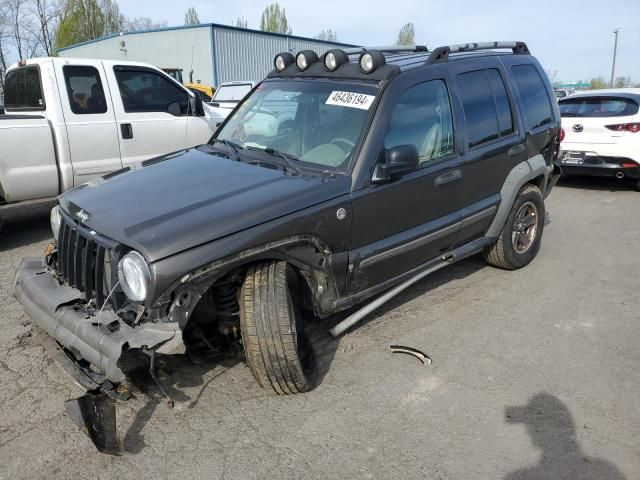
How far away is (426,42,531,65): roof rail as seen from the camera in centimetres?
398

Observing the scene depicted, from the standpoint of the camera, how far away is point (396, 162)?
3242mm

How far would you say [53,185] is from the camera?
5.97 meters

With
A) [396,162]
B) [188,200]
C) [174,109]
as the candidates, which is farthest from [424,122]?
[174,109]

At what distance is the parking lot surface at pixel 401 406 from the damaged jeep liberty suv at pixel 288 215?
27 cm

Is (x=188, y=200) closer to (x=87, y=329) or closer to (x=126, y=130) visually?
(x=87, y=329)

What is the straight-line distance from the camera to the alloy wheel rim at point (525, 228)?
16.3ft

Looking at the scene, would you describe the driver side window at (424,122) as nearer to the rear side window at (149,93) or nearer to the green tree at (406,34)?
the rear side window at (149,93)

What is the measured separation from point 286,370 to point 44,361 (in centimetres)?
177

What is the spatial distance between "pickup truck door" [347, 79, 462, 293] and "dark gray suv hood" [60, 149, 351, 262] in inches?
13.6

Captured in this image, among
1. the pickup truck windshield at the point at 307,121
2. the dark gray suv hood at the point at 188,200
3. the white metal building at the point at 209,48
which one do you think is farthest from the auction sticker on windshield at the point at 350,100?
the white metal building at the point at 209,48

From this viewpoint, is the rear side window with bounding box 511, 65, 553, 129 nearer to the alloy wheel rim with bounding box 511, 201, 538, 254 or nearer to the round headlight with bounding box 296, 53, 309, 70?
the alloy wheel rim with bounding box 511, 201, 538, 254

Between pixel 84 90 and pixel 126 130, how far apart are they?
2.14 ft

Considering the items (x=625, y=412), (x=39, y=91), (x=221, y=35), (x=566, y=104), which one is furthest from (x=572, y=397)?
(x=221, y=35)

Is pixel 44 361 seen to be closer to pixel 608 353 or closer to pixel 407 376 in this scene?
pixel 407 376
